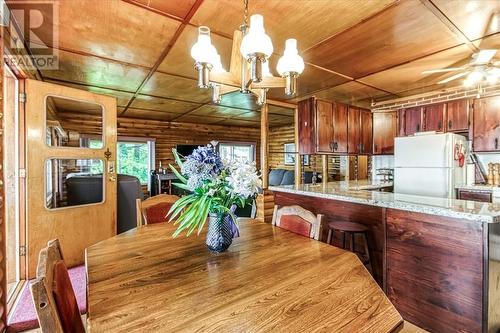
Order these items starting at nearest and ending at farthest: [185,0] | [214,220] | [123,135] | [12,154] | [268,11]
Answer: [214,220] → [185,0] → [268,11] → [12,154] → [123,135]

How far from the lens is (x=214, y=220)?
1.38 metres

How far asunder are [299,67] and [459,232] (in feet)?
5.17

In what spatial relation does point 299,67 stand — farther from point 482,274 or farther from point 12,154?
point 12,154

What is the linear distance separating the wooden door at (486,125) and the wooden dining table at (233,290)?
11.9ft

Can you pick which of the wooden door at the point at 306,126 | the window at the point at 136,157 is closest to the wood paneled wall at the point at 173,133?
the window at the point at 136,157

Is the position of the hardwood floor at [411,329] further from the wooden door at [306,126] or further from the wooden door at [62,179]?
the wooden door at [62,179]

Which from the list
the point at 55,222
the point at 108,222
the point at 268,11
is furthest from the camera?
the point at 108,222

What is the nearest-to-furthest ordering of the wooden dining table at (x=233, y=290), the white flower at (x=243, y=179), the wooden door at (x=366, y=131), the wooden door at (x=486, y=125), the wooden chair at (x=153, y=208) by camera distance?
the wooden dining table at (x=233, y=290) → the white flower at (x=243, y=179) → the wooden chair at (x=153, y=208) → the wooden door at (x=486, y=125) → the wooden door at (x=366, y=131)

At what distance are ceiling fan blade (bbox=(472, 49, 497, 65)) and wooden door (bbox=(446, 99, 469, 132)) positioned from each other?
4.68ft

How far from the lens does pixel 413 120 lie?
→ 13.8 ft

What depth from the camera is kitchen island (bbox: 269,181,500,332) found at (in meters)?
1.63

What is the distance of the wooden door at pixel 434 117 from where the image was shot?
3917 millimetres

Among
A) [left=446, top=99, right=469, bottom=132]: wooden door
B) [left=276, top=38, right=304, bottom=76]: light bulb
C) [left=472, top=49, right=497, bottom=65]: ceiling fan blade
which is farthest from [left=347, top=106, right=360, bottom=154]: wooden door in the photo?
[left=276, top=38, right=304, bottom=76]: light bulb

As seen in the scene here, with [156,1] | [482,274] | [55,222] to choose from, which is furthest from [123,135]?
[482,274]
